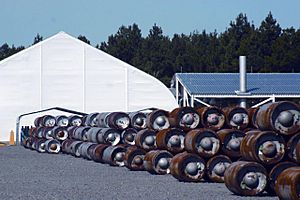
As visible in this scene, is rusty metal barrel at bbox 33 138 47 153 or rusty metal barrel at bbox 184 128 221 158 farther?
rusty metal barrel at bbox 33 138 47 153

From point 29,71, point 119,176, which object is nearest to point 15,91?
point 29,71

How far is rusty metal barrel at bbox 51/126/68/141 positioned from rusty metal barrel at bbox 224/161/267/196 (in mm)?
23177

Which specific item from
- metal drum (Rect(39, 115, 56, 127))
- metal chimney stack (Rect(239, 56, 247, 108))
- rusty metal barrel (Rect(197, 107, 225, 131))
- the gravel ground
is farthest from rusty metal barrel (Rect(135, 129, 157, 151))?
metal chimney stack (Rect(239, 56, 247, 108))

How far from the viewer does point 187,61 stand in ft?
320

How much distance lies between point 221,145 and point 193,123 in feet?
6.62

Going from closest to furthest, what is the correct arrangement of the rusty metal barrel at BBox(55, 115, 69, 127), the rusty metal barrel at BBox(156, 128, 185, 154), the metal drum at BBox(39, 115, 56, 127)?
the rusty metal barrel at BBox(156, 128, 185, 154), the rusty metal barrel at BBox(55, 115, 69, 127), the metal drum at BBox(39, 115, 56, 127)

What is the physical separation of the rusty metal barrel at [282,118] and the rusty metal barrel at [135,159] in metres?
9.07

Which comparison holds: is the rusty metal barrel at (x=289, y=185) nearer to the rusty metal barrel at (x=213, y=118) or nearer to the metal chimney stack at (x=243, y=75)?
the rusty metal barrel at (x=213, y=118)

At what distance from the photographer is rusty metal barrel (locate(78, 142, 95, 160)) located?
106 ft

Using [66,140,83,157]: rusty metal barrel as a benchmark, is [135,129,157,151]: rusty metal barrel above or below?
above

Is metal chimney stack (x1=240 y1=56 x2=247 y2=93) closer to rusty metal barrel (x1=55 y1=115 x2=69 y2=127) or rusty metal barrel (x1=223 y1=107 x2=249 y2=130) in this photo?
rusty metal barrel (x1=55 y1=115 x2=69 y2=127)

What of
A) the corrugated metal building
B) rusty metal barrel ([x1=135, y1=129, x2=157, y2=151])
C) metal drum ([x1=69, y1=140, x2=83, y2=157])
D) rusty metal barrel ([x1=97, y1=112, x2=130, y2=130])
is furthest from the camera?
the corrugated metal building

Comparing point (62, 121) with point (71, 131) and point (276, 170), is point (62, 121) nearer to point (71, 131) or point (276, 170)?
point (71, 131)

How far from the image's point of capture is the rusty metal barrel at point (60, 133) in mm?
39406
